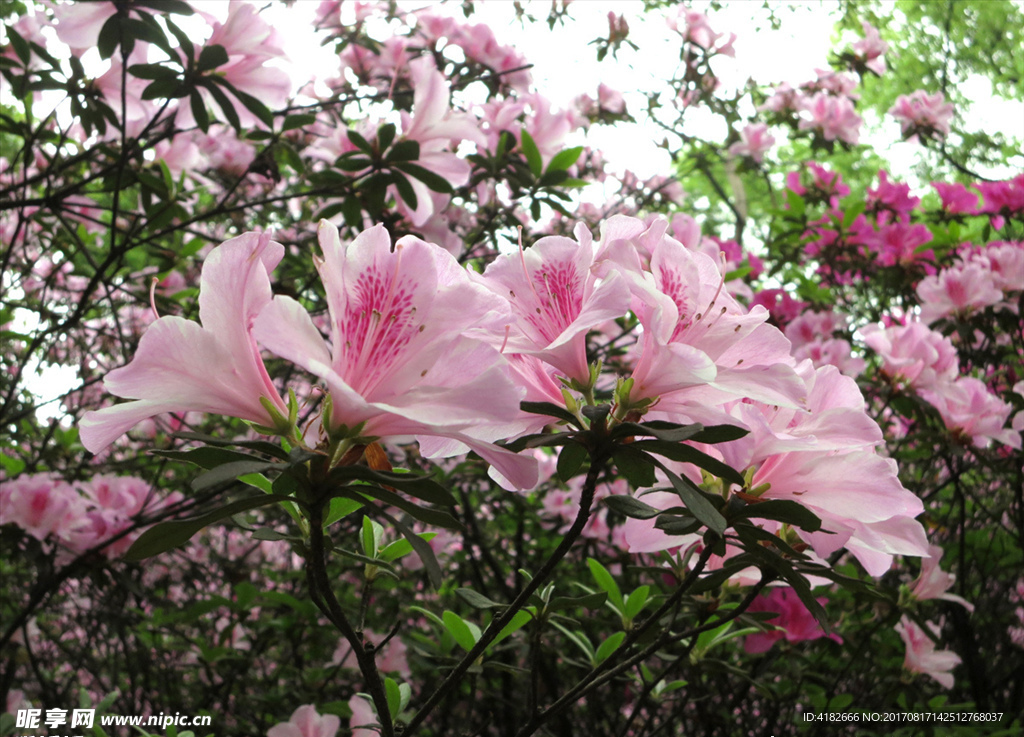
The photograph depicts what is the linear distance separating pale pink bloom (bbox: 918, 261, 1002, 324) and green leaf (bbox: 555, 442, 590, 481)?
2.58 metres

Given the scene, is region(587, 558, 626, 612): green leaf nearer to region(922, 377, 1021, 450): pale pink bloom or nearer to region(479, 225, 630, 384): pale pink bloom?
region(479, 225, 630, 384): pale pink bloom

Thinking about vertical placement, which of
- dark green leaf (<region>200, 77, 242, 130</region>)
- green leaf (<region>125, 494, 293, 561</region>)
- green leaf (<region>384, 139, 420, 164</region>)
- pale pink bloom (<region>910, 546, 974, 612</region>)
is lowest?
green leaf (<region>125, 494, 293, 561</region>)

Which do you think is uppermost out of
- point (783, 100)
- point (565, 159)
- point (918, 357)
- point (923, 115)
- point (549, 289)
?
point (783, 100)

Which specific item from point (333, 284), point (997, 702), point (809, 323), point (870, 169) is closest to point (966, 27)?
point (870, 169)

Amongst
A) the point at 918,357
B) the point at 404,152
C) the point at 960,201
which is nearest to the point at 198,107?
the point at 404,152

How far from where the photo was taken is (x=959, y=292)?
280 cm

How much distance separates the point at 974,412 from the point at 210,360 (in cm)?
238

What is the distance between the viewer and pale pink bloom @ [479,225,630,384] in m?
0.80

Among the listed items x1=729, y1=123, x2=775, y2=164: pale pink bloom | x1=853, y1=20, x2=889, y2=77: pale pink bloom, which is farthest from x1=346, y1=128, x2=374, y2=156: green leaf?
x1=853, y1=20, x2=889, y2=77: pale pink bloom

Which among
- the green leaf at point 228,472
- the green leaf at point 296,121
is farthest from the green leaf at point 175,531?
the green leaf at point 296,121

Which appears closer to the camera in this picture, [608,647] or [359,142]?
[608,647]

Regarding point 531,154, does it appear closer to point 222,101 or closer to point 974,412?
point 222,101

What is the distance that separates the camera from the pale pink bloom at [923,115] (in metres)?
4.20

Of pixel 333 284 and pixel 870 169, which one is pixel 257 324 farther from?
pixel 870 169
